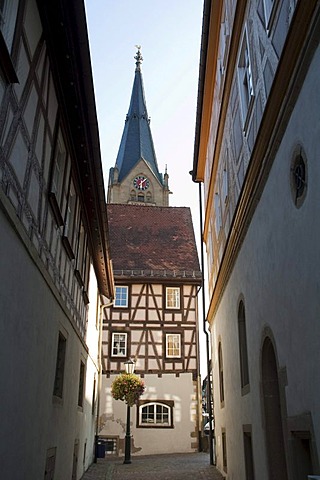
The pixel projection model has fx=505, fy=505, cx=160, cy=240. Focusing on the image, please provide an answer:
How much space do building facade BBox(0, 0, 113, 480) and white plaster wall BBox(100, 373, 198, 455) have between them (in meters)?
12.4

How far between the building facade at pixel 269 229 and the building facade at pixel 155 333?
11.2 m

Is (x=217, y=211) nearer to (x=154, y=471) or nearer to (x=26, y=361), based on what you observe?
(x=154, y=471)

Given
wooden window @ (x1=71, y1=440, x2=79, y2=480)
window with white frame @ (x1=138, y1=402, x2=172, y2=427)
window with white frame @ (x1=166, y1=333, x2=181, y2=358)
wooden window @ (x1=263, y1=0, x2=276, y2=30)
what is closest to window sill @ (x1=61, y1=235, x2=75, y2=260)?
wooden window @ (x1=263, y1=0, x2=276, y2=30)

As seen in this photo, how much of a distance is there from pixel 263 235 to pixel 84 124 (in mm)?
3983

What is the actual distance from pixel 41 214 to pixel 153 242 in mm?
22624

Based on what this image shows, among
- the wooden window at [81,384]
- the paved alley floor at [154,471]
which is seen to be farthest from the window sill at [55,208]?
the paved alley floor at [154,471]

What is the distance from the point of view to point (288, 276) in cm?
566

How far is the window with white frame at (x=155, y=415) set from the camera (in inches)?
917

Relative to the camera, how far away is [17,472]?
5.93 meters

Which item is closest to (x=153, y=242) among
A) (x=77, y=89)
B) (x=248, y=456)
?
(x=248, y=456)

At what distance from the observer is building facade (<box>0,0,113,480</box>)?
209 inches

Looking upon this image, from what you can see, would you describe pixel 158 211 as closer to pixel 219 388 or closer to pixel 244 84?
pixel 219 388

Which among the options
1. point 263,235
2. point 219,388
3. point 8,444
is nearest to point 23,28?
point 263,235

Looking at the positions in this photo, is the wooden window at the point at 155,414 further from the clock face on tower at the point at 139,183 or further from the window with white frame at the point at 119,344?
the clock face on tower at the point at 139,183
